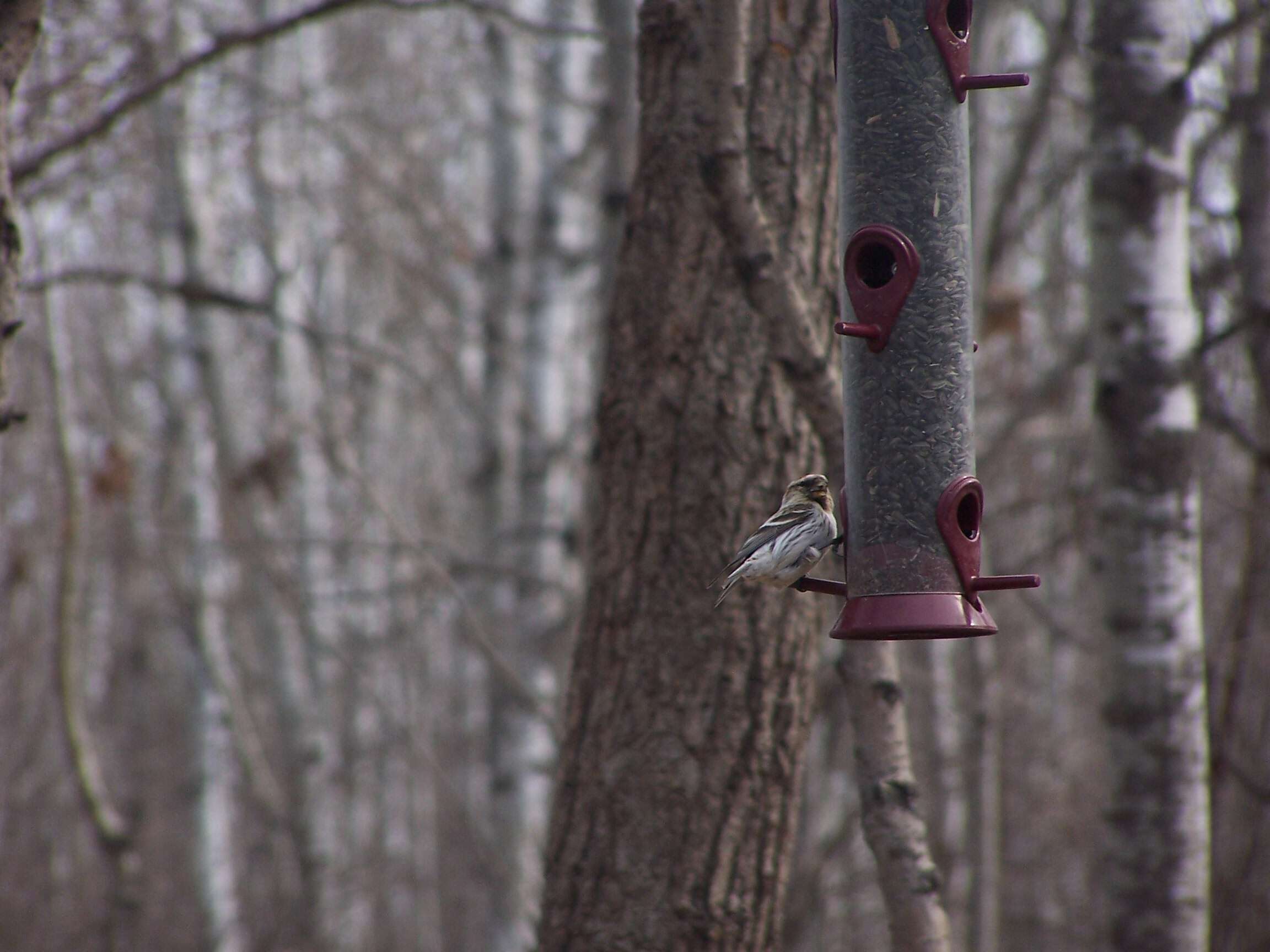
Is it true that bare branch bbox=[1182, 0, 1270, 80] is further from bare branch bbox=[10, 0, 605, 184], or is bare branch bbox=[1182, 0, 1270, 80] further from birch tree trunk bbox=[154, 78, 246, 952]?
birch tree trunk bbox=[154, 78, 246, 952]

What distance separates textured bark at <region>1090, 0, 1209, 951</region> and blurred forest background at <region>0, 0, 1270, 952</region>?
0.17 m

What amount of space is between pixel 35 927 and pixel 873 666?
13665mm

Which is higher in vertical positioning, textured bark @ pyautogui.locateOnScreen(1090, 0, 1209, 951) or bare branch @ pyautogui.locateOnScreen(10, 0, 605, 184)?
bare branch @ pyautogui.locateOnScreen(10, 0, 605, 184)

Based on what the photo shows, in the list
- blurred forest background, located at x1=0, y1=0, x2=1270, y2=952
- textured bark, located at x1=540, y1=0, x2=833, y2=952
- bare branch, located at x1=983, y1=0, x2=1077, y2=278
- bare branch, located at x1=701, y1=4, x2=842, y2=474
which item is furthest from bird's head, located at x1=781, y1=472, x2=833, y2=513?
bare branch, located at x1=983, y1=0, x2=1077, y2=278

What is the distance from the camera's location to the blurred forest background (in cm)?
567

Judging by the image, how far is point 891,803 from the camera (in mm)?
2867

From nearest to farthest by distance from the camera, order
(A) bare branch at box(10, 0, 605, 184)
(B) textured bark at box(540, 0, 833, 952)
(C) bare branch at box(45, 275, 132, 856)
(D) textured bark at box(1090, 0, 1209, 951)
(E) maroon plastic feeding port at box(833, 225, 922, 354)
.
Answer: (E) maroon plastic feeding port at box(833, 225, 922, 354)
(B) textured bark at box(540, 0, 833, 952)
(A) bare branch at box(10, 0, 605, 184)
(D) textured bark at box(1090, 0, 1209, 951)
(C) bare branch at box(45, 275, 132, 856)

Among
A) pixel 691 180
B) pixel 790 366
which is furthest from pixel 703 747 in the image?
pixel 691 180

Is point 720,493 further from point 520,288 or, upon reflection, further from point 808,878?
point 520,288

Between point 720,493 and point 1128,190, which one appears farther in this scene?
point 1128,190

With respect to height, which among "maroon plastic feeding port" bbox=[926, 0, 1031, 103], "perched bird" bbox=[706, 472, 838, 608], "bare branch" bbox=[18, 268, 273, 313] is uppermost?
"maroon plastic feeding port" bbox=[926, 0, 1031, 103]

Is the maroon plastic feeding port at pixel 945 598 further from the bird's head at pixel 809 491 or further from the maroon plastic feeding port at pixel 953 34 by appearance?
the maroon plastic feeding port at pixel 953 34

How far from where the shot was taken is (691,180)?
11.0 feet

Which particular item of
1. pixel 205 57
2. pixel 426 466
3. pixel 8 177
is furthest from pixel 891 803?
pixel 426 466
